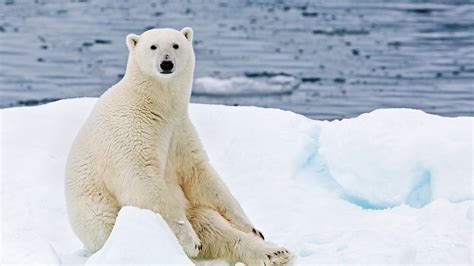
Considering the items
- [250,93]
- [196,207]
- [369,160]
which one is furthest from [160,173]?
[250,93]

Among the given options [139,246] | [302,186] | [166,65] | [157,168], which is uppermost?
[166,65]

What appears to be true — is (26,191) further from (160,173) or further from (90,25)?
(90,25)

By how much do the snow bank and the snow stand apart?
37.9 feet

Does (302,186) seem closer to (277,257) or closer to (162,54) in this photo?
(277,257)

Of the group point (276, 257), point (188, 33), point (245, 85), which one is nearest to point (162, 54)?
point (188, 33)

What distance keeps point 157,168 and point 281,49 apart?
1842 centimetres

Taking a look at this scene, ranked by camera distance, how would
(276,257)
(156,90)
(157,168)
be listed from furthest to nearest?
(156,90)
(157,168)
(276,257)

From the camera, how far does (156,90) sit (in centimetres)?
472

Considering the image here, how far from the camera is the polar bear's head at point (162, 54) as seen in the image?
4.56 meters

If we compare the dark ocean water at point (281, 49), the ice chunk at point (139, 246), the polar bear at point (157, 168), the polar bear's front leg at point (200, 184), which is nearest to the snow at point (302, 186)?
the ice chunk at point (139, 246)

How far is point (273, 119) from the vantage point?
21.7ft

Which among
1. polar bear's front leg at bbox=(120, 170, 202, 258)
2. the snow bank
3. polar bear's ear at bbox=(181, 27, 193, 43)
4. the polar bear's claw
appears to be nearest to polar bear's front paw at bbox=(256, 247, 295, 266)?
the polar bear's claw

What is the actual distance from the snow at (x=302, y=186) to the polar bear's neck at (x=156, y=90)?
0.67 meters

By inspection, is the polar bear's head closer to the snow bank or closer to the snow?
the snow
